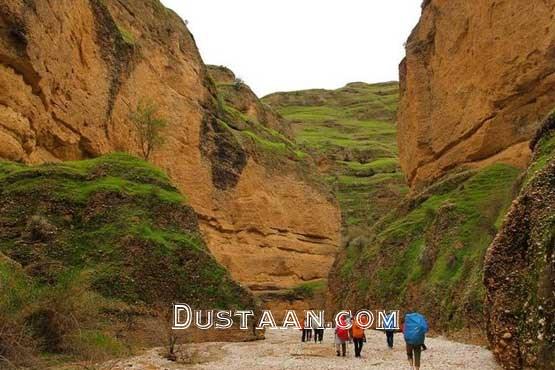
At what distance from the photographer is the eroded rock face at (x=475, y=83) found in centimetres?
2780

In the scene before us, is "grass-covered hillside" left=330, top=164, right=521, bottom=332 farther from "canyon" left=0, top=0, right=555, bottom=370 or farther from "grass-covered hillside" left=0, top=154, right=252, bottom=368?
"grass-covered hillside" left=0, top=154, right=252, bottom=368

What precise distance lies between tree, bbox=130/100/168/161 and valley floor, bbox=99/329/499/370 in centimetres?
1934

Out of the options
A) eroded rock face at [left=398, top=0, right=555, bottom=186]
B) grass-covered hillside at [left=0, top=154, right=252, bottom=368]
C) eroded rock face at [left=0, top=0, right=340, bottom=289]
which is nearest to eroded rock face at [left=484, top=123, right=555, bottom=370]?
grass-covered hillside at [left=0, top=154, right=252, bottom=368]

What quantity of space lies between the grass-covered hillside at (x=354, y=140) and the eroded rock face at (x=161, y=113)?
15019 mm

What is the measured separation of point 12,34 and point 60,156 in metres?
7.14

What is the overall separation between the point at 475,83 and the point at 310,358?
20.6 meters

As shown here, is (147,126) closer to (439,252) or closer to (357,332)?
(439,252)

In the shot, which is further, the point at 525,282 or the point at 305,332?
the point at 305,332

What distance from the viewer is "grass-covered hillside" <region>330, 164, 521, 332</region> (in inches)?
868

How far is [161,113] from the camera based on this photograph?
43062 millimetres

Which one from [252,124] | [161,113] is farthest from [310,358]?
[252,124]

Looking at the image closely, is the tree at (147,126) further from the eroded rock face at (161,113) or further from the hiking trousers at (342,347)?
the hiking trousers at (342,347)

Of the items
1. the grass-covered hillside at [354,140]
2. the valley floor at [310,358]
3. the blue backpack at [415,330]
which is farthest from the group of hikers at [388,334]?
the grass-covered hillside at [354,140]

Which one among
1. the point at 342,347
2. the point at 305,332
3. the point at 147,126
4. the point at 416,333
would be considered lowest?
the point at 342,347
